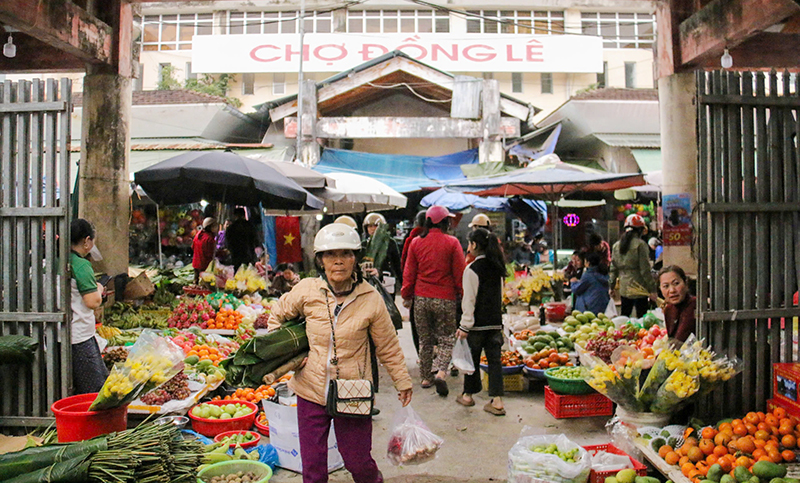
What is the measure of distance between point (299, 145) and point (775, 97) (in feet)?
43.3

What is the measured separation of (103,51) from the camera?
23.2 feet

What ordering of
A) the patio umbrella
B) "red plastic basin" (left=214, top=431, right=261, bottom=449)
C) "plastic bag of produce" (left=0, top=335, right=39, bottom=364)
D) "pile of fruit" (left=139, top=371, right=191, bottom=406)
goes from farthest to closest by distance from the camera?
the patio umbrella → "pile of fruit" (left=139, top=371, right=191, bottom=406) → "red plastic basin" (left=214, top=431, right=261, bottom=449) → "plastic bag of produce" (left=0, top=335, right=39, bottom=364)

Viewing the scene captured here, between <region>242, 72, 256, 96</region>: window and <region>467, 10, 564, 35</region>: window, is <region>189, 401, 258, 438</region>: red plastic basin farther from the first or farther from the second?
<region>467, 10, 564, 35</region>: window

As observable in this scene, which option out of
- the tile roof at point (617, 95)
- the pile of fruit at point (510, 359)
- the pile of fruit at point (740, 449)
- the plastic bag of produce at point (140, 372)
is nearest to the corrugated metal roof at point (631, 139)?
the tile roof at point (617, 95)

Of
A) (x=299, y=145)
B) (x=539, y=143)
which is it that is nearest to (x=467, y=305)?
(x=299, y=145)

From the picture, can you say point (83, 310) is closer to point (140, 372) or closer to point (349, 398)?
point (140, 372)

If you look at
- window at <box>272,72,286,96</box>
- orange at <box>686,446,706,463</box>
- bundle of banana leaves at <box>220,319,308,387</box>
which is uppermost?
window at <box>272,72,286,96</box>

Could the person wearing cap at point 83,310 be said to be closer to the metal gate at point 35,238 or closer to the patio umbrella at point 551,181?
the metal gate at point 35,238

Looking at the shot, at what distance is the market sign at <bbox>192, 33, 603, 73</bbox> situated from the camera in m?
21.9

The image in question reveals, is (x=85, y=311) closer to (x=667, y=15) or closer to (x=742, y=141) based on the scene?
(x=742, y=141)

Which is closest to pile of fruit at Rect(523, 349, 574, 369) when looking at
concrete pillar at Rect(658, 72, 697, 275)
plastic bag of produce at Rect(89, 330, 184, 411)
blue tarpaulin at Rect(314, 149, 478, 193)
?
concrete pillar at Rect(658, 72, 697, 275)

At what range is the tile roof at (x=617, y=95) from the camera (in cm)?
1753

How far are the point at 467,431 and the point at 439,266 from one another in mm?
1800

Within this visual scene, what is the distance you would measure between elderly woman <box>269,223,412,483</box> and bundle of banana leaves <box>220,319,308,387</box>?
0.28ft
